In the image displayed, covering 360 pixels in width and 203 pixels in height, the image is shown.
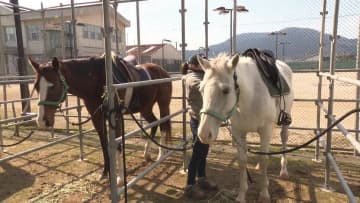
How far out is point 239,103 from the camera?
8.83 feet

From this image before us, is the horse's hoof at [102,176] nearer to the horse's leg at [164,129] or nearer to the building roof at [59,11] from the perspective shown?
the horse's leg at [164,129]

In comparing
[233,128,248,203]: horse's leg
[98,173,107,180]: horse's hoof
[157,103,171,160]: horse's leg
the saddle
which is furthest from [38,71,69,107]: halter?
[233,128,248,203]: horse's leg

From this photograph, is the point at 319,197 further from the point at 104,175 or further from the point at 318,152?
the point at 104,175

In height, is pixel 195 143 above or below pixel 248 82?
below

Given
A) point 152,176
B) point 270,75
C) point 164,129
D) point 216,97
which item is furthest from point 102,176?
point 270,75

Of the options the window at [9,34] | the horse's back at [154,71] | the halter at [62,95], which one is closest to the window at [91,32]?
the window at [9,34]

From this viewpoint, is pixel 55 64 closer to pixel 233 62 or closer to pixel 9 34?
pixel 233 62

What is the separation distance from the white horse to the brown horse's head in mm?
1627

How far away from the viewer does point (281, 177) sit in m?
3.78

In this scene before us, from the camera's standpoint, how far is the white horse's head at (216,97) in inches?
88.4

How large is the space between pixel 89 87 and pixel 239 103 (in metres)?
1.84

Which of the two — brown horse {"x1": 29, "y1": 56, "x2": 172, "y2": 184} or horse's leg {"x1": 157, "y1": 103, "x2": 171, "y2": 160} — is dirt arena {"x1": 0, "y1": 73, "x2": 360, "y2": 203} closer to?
horse's leg {"x1": 157, "y1": 103, "x2": 171, "y2": 160}

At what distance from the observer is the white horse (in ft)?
A: 7.41

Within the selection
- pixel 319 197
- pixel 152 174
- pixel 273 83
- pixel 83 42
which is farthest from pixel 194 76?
pixel 83 42
